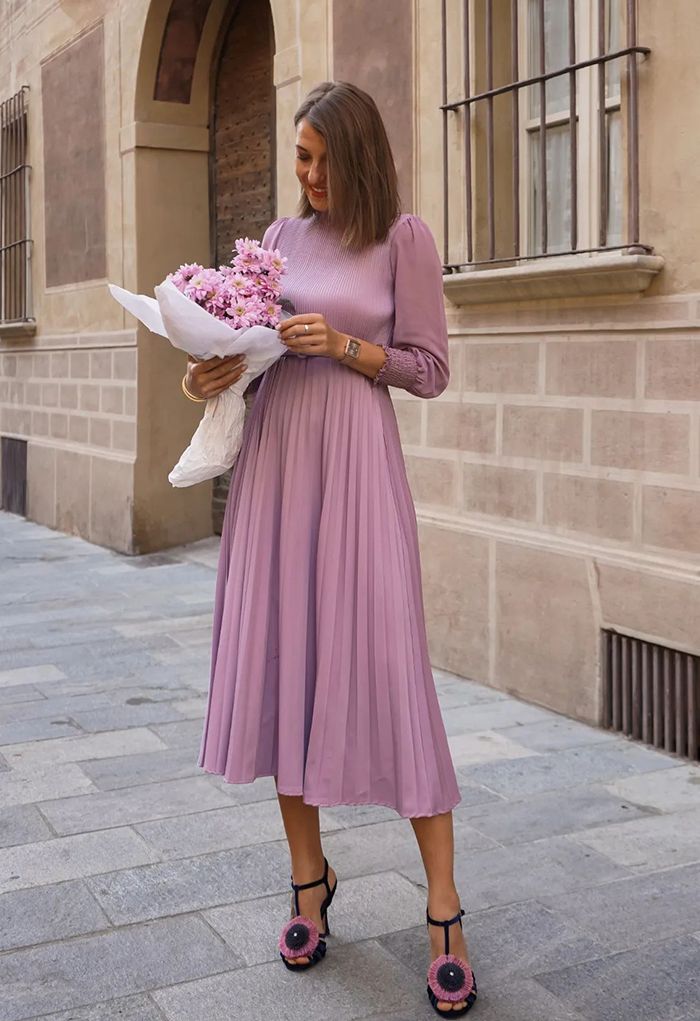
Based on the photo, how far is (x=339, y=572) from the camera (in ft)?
9.68

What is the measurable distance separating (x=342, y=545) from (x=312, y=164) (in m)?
0.83

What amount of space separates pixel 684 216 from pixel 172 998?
3121 mm

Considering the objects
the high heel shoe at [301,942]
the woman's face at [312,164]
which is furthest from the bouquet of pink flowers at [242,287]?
the high heel shoe at [301,942]

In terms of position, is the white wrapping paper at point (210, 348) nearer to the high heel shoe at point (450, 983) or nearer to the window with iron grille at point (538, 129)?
the high heel shoe at point (450, 983)

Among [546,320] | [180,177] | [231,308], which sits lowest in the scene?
[231,308]

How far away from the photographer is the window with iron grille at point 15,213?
12086 mm

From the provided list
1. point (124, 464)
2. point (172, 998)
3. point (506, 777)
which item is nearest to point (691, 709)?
point (506, 777)

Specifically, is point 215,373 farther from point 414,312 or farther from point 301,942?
point 301,942

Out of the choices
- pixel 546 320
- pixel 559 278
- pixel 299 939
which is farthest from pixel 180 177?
pixel 299 939

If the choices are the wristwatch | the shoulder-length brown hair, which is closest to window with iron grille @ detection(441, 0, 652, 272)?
the shoulder-length brown hair

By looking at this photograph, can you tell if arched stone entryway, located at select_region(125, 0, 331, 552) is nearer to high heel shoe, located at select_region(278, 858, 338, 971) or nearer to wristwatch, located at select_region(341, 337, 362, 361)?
wristwatch, located at select_region(341, 337, 362, 361)

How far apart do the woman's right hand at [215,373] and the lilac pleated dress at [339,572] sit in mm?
155

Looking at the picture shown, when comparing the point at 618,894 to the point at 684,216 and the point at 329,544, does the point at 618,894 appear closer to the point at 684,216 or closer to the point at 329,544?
the point at 329,544

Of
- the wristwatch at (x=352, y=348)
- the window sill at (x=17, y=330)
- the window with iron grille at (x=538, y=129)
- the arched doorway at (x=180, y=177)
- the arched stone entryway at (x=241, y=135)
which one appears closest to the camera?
the wristwatch at (x=352, y=348)
